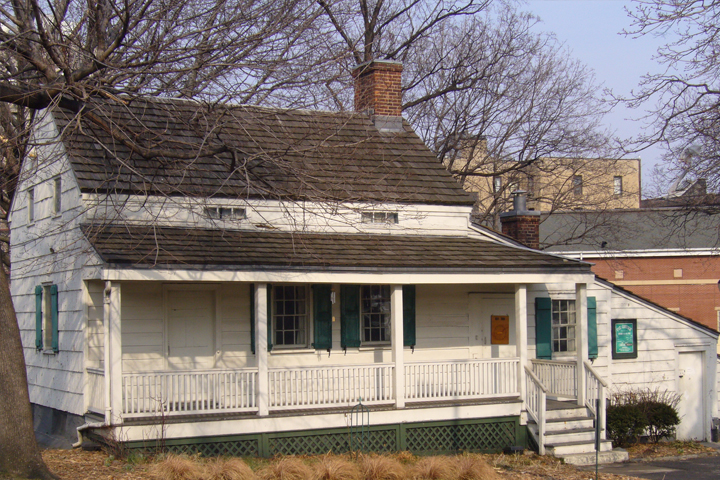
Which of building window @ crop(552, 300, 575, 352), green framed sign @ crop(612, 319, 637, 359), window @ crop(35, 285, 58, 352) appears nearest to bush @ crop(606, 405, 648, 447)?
green framed sign @ crop(612, 319, 637, 359)

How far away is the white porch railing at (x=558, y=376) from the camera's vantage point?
14.9 metres

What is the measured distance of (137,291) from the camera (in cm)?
1334

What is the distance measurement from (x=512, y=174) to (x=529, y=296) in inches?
500

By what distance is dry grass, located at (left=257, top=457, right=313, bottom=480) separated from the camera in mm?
10484

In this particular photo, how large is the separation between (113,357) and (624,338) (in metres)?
11.1

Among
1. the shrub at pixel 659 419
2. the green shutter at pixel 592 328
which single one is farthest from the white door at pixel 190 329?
the shrub at pixel 659 419

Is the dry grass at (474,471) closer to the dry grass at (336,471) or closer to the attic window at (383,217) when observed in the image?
the dry grass at (336,471)

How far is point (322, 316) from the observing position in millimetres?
14570

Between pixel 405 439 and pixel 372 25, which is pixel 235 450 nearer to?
pixel 405 439

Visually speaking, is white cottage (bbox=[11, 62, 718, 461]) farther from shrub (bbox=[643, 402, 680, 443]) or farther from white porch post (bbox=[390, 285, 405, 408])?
shrub (bbox=[643, 402, 680, 443])

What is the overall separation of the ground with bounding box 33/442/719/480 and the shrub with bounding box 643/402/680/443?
2.10 ft

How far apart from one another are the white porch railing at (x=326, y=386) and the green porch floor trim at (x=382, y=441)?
0.50m

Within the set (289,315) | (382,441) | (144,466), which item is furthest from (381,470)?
(289,315)

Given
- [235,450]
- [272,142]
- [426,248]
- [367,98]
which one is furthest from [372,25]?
[235,450]
